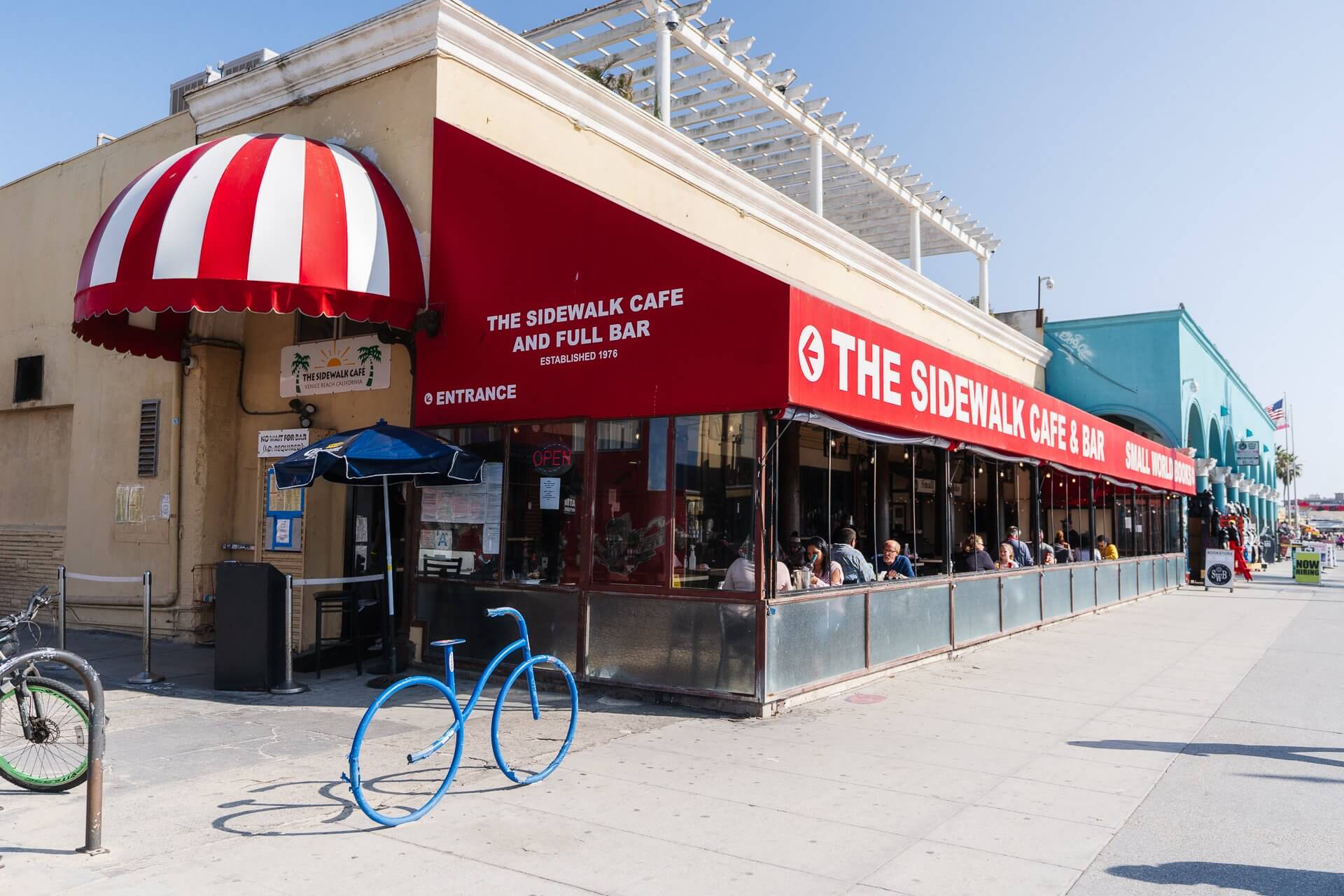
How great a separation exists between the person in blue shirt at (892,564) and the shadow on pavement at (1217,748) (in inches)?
159

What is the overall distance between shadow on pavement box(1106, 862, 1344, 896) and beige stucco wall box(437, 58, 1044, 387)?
282 inches

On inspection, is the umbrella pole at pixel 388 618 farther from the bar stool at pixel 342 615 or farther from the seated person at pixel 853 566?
the seated person at pixel 853 566

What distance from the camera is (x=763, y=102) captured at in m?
18.0

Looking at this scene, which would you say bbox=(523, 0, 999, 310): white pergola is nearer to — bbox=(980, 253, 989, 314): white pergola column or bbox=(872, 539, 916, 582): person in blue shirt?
bbox=(980, 253, 989, 314): white pergola column

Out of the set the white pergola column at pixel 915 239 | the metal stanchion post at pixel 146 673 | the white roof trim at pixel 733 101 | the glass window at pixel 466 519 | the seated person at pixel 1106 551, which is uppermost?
the white roof trim at pixel 733 101

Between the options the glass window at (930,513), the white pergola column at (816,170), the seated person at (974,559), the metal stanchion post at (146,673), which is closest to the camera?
the metal stanchion post at (146,673)

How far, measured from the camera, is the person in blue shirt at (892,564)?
39.0ft

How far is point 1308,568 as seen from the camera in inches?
1147

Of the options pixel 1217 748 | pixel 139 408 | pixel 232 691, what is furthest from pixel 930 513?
pixel 139 408

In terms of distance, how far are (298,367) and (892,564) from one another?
737cm

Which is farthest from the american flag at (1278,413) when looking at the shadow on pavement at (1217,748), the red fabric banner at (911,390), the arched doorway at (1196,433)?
the shadow on pavement at (1217,748)

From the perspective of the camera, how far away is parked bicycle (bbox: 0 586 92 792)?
5699 millimetres

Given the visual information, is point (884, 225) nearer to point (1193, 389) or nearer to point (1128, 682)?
point (1193, 389)

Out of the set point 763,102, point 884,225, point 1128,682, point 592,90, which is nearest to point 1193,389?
point 884,225
